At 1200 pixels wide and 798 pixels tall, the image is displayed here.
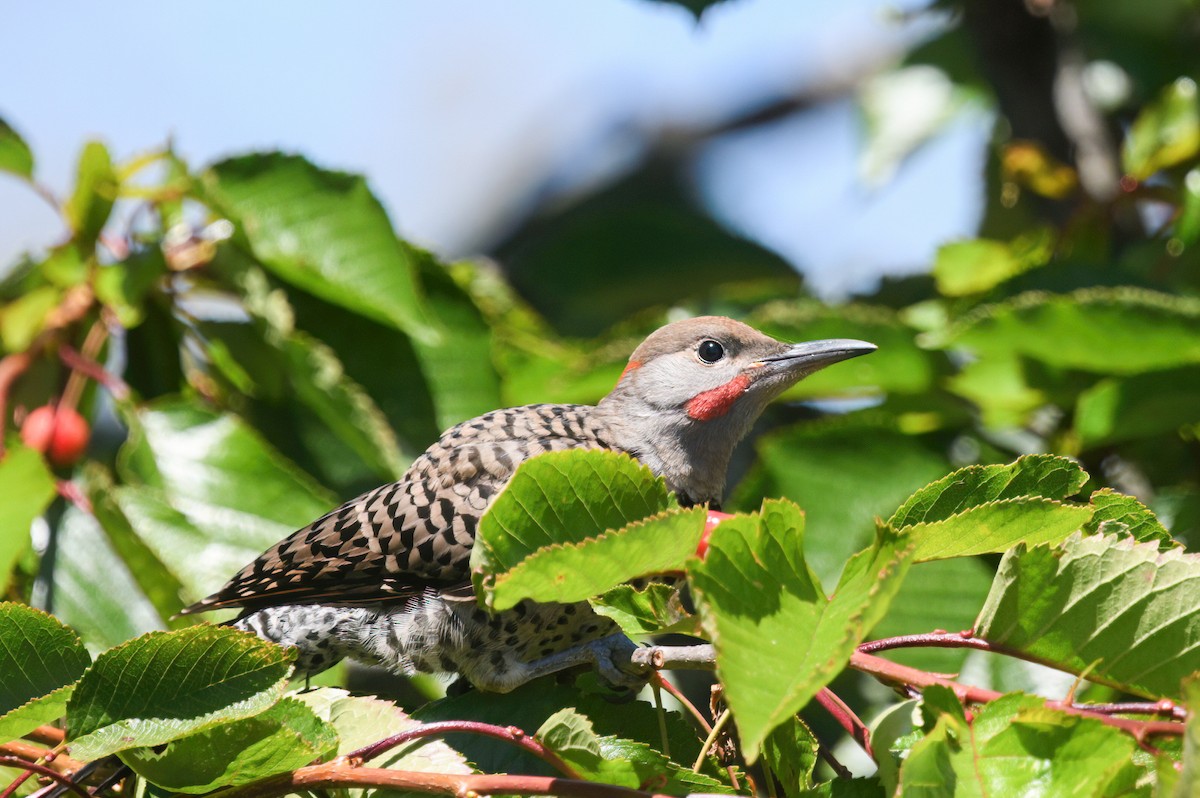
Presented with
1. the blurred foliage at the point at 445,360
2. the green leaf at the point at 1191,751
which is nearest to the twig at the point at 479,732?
the green leaf at the point at 1191,751

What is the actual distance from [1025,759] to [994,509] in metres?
0.33

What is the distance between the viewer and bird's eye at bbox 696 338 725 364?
3508mm

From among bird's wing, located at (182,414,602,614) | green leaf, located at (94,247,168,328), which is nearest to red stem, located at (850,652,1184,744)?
bird's wing, located at (182,414,602,614)

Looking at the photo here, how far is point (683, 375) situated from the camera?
350 centimetres

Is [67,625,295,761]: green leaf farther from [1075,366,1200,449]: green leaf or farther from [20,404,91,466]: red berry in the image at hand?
[1075,366,1200,449]: green leaf

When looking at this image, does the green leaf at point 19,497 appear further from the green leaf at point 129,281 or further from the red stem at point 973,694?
the red stem at point 973,694

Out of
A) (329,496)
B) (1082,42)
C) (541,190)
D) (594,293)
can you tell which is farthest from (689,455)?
(541,190)

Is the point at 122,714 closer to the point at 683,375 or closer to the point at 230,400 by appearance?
the point at 683,375

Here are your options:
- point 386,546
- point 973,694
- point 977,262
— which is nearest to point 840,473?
point 977,262

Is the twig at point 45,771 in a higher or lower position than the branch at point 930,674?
higher

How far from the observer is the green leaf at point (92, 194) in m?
3.67

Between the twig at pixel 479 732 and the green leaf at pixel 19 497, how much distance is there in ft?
3.98

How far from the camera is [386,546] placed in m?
2.87

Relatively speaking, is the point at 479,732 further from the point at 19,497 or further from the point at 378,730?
the point at 19,497
